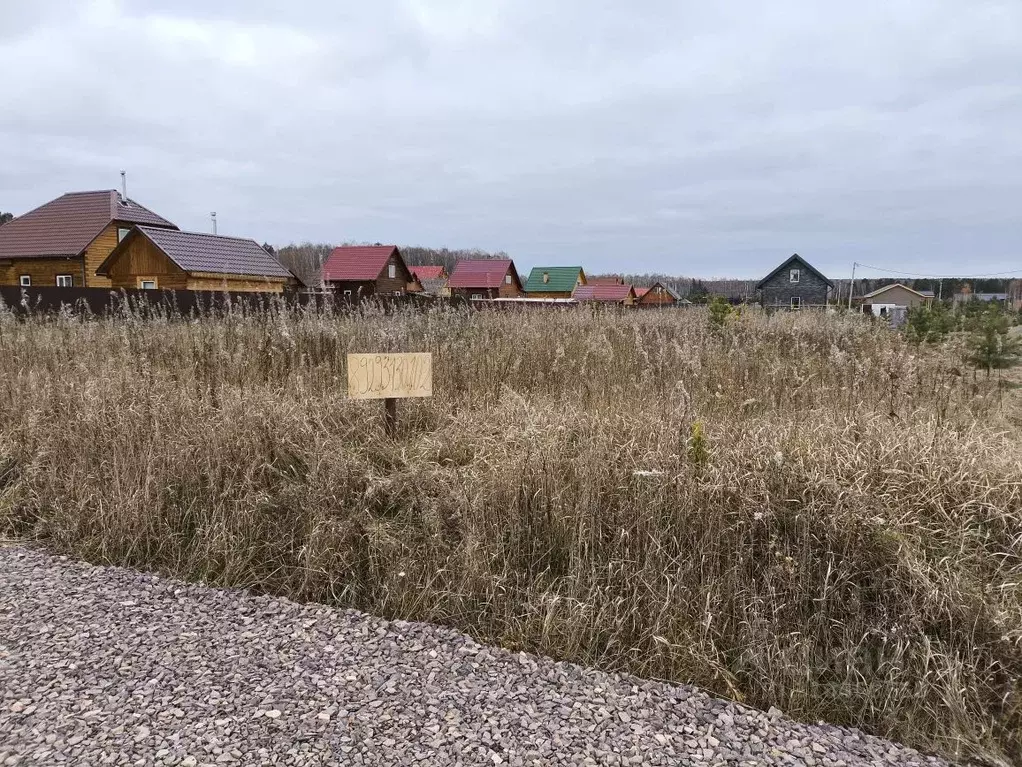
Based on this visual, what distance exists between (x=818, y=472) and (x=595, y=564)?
1259 millimetres

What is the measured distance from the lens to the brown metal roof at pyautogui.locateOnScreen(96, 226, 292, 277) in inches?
1045

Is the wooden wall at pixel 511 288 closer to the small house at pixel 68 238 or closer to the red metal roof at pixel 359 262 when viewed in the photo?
the red metal roof at pixel 359 262

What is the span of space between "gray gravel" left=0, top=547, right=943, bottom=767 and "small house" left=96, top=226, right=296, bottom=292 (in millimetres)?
25352

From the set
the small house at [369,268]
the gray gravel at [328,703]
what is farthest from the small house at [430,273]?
the gray gravel at [328,703]

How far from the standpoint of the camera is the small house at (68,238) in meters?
32.0

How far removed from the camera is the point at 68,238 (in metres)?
32.6

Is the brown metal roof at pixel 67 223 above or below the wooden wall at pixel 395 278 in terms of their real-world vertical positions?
above

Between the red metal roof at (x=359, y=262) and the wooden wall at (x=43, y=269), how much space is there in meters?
14.9

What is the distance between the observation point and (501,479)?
11.6 ft

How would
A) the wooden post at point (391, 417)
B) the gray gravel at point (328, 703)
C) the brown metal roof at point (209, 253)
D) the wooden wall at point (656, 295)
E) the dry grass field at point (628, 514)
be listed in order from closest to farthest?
1. the gray gravel at point (328, 703)
2. the dry grass field at point (628, 514)
3. the wooden post at point (391, 417)
4. the brown metal roof at point (209, 253)
5. the wooden wall at point (656, 295)

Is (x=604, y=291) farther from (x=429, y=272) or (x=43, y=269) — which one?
(x=43, y=269)

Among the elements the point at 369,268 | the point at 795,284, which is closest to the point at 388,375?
the point at 369,268

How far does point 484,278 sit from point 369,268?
14.6 meters

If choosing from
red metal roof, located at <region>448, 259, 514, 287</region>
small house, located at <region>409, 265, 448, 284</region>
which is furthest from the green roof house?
small house, located at <region>409, 265, 448, 284</region>
